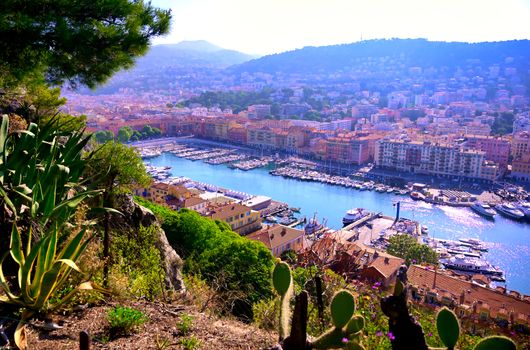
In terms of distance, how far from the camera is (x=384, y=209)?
1870 centimetres

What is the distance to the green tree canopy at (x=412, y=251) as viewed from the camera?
9.49 metres

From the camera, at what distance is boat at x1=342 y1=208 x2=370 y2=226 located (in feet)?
54.0

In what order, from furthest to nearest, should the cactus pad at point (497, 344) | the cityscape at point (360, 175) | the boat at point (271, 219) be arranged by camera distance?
the boat at point (271, 219), the cityscape at point (360, 175), the cactus pad at point (497, 344)

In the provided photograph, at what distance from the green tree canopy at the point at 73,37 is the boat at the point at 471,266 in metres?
10.8

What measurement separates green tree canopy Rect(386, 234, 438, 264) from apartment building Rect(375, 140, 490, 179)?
14346mm

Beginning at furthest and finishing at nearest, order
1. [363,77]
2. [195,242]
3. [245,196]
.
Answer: [363,77] → [245,196] → [195,242]

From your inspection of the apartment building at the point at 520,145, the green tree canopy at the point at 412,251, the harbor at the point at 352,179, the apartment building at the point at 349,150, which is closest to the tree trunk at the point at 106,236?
the green tree canopy at the point at 412,251

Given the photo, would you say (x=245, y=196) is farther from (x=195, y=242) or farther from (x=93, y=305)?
(x=93, y=305)

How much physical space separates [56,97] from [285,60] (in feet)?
260

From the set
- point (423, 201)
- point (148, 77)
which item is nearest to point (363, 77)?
point (148, 77)

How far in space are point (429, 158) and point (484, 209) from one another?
6865mm

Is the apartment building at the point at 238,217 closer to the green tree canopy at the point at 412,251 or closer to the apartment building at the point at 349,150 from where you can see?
the green tree canopy at the point at 412,251

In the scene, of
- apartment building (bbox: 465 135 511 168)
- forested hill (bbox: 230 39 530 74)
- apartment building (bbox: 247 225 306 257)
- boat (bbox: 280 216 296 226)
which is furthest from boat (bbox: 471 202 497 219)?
forested hill (bbox: 230 39 530 74)

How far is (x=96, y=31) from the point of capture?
2326mm
